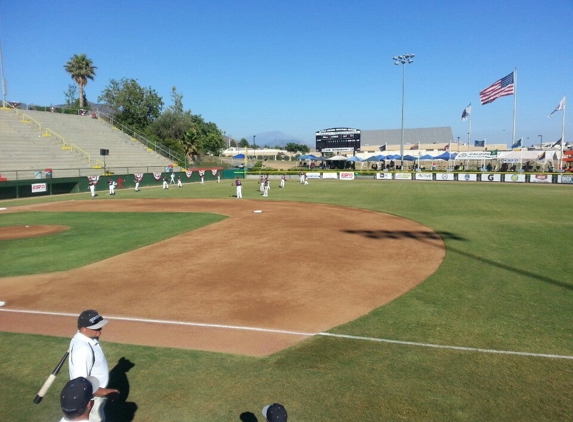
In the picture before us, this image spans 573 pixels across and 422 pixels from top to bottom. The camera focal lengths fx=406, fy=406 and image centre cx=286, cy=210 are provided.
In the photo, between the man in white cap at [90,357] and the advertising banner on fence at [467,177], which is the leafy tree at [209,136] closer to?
the advertising banner on fence at [467,177]

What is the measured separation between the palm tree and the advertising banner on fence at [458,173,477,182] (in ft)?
217

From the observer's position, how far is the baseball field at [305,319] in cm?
575

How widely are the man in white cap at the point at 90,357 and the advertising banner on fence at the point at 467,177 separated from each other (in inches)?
2286

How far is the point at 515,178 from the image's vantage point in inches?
2077

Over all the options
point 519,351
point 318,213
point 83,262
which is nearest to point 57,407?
point 519,351

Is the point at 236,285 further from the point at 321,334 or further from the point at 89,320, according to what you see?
the point at 89,320

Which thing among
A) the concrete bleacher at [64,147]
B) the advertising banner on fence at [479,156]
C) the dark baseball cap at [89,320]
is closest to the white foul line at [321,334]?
the dark baseball cap at [89,320]

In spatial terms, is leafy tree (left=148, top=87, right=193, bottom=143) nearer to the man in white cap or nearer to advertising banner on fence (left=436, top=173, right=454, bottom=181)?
advertising banner on fence (left=436, top=173, right=454, bottom=181)

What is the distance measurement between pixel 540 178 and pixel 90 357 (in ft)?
191

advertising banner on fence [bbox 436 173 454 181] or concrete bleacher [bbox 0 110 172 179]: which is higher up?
concrete bleacher [bbox 0 110 172 179]

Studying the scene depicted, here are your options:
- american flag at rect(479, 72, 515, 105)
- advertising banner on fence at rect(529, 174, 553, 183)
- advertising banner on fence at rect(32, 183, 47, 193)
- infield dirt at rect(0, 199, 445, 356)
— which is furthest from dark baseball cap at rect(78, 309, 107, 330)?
advertising banner on fence at rect(529, 174, 553, 183)

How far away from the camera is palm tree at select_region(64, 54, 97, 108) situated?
73.2 metres

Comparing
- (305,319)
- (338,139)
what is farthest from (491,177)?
(305,319)

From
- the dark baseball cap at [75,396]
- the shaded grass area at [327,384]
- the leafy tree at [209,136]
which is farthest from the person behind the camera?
the leafy tree at [209,136]
